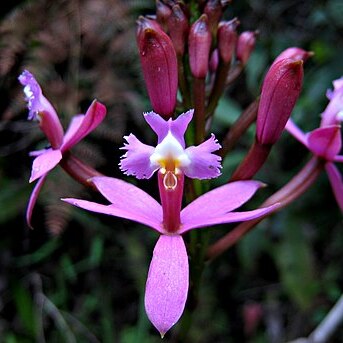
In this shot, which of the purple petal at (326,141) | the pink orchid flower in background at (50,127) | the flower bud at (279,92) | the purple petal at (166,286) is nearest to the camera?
the purple petal at (166,286)

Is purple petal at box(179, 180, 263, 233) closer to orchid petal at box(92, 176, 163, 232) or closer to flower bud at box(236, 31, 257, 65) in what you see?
orchid petal at box(92, 176, 163, 232)

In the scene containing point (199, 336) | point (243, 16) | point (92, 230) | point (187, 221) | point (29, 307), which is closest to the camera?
point (187, 221)

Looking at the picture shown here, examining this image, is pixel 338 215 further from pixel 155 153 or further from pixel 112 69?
pixel 155 153

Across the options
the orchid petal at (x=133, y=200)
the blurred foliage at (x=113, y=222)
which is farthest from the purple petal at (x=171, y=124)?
the blurred foliage at (x=113, y=222)

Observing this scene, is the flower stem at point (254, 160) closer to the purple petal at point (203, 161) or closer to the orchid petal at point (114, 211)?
the purple petal at point (203, 161)

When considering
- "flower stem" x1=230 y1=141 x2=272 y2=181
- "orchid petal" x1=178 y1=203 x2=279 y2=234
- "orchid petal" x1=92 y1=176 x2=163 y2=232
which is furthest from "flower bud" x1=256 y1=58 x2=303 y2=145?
"orchid petal" x1=92 y1=176 x2=163 y2=232

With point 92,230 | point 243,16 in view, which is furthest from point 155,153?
point 243,16
